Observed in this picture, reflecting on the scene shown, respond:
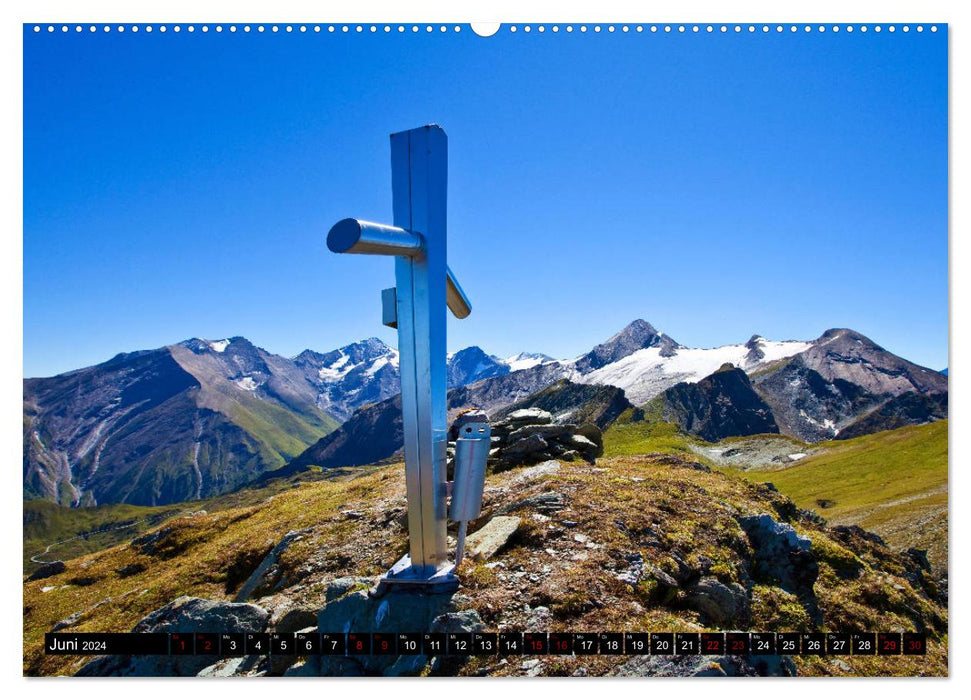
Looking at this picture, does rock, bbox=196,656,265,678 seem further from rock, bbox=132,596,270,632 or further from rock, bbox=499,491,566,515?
rock, bbox=499,491,566,515

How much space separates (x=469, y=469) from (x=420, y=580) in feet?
5.65

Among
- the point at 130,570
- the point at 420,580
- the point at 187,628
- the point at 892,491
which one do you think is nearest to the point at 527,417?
the point at 130,570

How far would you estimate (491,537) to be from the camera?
33.0ft

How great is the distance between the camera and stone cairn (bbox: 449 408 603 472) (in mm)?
18625

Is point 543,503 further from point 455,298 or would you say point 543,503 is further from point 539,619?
point 455,298

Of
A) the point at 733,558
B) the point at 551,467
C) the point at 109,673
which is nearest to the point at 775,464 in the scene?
the point at 551,467

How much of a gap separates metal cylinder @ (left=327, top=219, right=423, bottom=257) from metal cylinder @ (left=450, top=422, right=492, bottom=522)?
2.29 metres

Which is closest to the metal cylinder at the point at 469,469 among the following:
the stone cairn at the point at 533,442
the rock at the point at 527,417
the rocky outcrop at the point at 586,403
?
the stone cairn at the point at 533,442

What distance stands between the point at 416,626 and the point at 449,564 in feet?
3.09

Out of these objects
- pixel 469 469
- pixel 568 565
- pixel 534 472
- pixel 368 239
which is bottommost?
pixel 568 565

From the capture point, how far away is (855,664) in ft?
22.6

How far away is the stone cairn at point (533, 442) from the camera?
18625mm

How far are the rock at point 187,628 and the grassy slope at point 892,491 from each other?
33.3ft

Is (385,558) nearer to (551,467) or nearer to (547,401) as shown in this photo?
(551,467)
